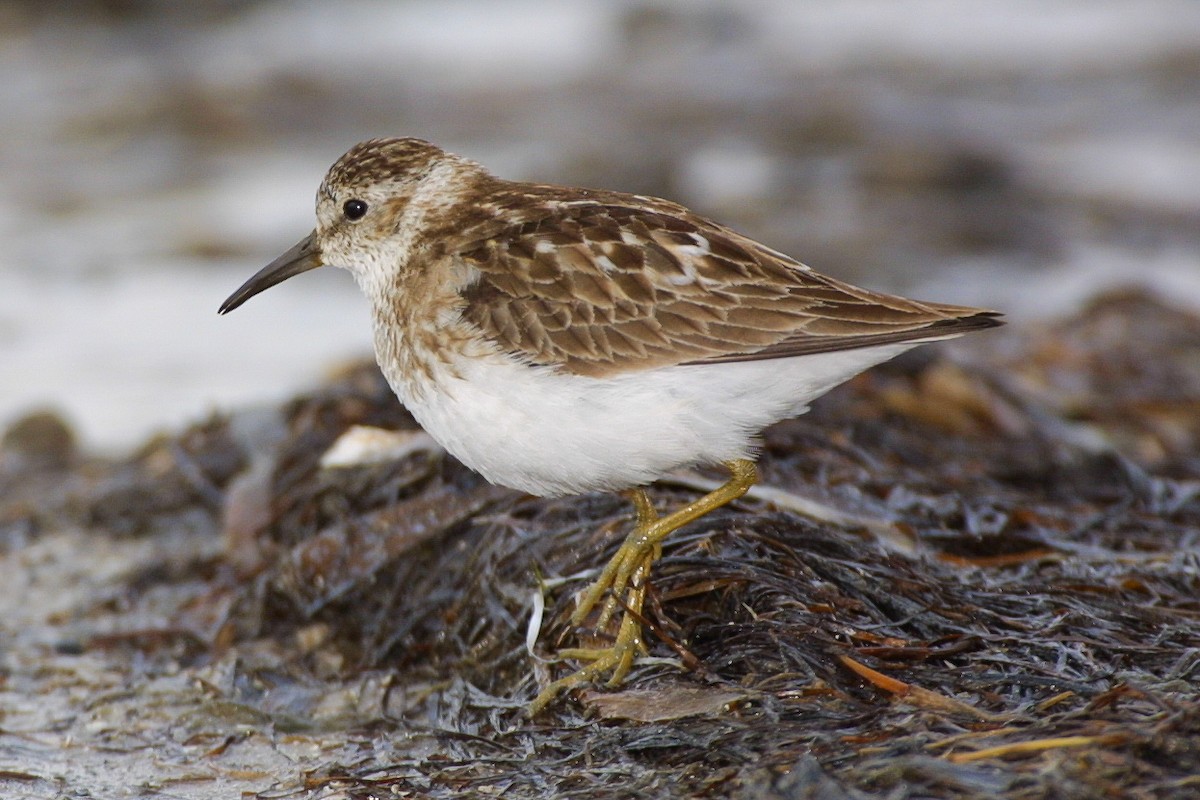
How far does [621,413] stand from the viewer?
142 inches

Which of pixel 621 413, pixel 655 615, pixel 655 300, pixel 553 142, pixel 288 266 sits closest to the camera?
pixel 621 413

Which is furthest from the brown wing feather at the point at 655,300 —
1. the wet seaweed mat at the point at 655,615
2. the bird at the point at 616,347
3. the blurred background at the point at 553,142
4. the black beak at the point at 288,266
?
the blurred background at the point at 553,142

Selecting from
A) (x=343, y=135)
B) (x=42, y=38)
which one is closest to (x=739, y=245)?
(x=343, y=135)

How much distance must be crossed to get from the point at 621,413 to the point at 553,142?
9.67 meters

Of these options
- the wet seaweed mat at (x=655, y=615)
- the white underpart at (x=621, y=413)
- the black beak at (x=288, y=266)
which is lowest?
the wet seaweed mat at (x=655, y=615)

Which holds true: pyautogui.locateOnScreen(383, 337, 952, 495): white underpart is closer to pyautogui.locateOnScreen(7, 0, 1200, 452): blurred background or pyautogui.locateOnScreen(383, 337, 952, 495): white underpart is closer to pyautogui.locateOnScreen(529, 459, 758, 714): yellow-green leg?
pyautogui.locateOnScreen(529, 459, 758, 714): yellow-green leg

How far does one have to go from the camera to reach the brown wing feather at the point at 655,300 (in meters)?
3.65

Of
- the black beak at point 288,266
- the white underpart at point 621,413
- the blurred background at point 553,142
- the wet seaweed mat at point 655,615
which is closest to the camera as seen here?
the wet seaweed mat at point 655,615

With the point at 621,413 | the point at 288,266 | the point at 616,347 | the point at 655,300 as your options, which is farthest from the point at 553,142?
the point at 621,413

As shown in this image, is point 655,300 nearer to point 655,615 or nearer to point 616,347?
point 616,347

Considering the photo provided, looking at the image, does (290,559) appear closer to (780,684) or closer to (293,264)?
(293,264)

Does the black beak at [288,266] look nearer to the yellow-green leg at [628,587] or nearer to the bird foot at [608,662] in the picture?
the yellow-green leg at [628,587]

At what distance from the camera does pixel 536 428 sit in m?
3.62

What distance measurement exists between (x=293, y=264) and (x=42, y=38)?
513 inches
